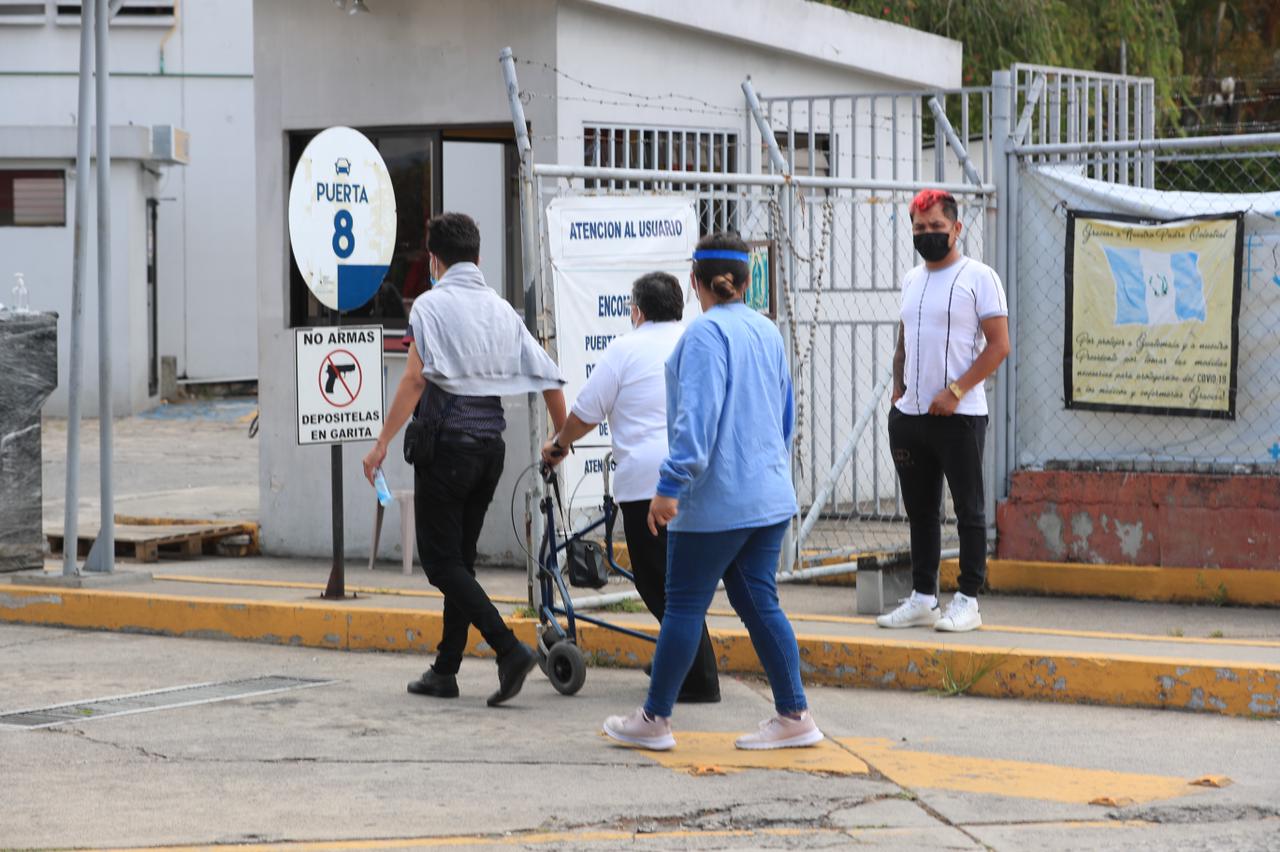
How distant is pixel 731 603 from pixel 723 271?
1.17m

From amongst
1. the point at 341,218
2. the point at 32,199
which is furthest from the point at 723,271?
the point at 32,199

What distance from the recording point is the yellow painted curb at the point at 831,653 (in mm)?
7438

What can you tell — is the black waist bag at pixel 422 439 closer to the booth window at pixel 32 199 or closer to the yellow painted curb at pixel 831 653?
the yellow painted curb at pixel 831 653

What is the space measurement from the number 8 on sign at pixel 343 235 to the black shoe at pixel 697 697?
3374 millimetres

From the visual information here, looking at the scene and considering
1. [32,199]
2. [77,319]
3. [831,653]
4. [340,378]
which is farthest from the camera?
[32,199]

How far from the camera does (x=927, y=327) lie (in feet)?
27.3

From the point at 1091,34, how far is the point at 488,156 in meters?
12.0

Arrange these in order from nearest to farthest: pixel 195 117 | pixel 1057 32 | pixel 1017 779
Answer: pixel 1017 779, pixel 1057 32, pixel 195 117

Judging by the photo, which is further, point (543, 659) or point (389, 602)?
point (389, 602)

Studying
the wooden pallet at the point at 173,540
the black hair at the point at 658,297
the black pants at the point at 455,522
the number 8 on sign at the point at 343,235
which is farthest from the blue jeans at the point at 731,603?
the wooden pallet at the point at 173,540

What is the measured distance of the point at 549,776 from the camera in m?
6.30

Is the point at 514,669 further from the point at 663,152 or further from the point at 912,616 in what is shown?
the point at 663,152

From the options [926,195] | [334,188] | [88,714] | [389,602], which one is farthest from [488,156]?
[88,714]

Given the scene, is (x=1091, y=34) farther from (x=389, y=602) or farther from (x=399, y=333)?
(x=389, y=602)
